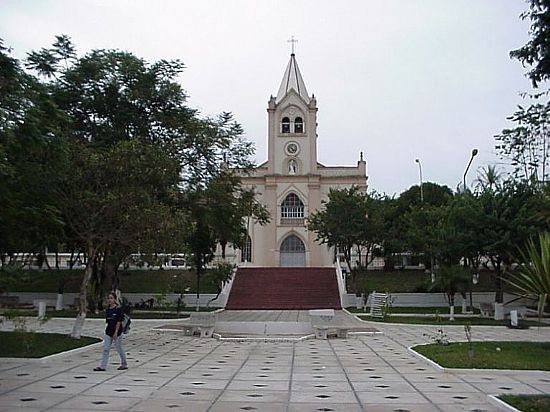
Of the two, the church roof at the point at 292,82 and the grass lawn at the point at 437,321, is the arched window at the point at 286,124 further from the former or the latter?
the grass lawn at the point at 437,321

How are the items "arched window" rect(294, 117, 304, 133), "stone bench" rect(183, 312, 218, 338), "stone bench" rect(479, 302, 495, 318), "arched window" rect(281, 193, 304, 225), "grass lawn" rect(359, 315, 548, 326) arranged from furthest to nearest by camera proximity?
"arched window" rect(294, 117, 304, 133), "arched window" rect(281, 193, 304, 225), "stone bench" rect(479, 302, 495, 318), "grass lawn" rect(359, 315, 548, 326), "stone bench" rect(183, 312, 218, 338)

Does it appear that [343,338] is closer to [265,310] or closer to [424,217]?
[265,310]

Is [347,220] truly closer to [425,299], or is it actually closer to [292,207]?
[425,299]

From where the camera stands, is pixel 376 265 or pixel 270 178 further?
pixel 270 178

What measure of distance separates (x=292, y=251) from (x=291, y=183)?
554 centimetres

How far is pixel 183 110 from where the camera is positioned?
24.5 m

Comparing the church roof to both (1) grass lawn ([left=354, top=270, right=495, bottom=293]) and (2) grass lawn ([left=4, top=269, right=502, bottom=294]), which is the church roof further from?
(2) grass lawn ([left=4, top=269, right=502, bottom=294])

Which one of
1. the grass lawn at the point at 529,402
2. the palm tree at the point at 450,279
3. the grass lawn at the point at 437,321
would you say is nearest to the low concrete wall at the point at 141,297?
the grass lawn at the point at 437,321

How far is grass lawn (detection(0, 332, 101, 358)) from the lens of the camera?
13852mm

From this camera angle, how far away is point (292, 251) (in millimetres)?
51531

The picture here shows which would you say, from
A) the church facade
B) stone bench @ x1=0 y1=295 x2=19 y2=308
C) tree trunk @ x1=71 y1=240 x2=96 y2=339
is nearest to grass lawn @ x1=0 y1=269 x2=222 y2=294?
stone bench @ x1=0 y1=295 x2=19 y2=308

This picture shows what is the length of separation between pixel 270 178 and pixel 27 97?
3991 cm

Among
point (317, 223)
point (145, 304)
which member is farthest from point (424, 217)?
point (145, 304)

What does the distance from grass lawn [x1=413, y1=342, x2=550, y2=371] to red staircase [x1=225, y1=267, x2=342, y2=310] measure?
61.3 feet
